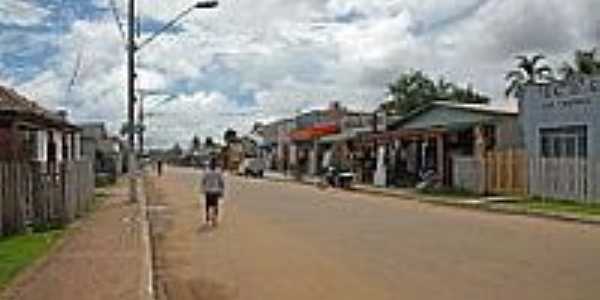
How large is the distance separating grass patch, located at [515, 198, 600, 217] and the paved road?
1.93 m

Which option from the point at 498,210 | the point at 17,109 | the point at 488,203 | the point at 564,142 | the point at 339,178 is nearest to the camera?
the point at 17,109

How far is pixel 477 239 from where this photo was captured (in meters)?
21.0

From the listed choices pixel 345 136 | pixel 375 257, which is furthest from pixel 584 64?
pixel 375 257

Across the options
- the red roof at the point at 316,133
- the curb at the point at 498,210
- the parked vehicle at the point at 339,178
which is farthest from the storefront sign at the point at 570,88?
the red roof at the point at 316,133

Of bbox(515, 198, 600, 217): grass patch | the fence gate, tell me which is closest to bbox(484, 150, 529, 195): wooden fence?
the fence gate

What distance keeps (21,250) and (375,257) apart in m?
6.02

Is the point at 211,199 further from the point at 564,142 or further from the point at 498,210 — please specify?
the point at 564,142

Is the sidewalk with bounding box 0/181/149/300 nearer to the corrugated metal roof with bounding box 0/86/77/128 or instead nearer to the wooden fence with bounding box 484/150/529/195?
the corrugated metal roof with bounding box 0/86/77/128

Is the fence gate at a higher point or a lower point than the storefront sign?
lower

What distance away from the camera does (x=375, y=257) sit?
17.6 meters

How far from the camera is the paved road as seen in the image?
44.0ft

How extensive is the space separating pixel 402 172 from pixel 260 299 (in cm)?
4285

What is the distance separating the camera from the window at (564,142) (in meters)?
36.7

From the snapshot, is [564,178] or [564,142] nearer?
[564,178]
